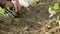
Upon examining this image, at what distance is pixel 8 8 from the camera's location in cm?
342

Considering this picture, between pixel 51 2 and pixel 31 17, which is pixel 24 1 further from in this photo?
pixel 31 17

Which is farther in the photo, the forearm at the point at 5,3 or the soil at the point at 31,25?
the forearm at the point at 5,3

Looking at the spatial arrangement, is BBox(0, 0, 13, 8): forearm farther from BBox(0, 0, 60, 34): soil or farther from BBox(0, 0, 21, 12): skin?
BBox(0, 0, 60, 34): soil

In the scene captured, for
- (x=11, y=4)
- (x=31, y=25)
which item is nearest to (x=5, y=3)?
(x=11, y=4)

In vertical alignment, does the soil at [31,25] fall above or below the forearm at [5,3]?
below

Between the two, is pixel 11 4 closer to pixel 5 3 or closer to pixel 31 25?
pixel 5 3

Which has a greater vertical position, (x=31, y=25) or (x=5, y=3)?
(x=5, y=3)

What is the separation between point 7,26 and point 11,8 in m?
1.03

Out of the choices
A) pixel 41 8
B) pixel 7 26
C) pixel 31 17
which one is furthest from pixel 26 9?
pixel 7 26

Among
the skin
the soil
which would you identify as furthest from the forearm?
the soil

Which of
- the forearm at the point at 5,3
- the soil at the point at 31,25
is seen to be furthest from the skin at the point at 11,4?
the soil at the point at 31,25

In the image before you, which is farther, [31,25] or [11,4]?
[11,4]

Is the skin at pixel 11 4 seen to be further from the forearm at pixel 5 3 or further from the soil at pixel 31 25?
the soil at pixel 31 25

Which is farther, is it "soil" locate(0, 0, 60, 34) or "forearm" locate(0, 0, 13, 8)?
"forearm" locate(0, 0, 13, 8)
